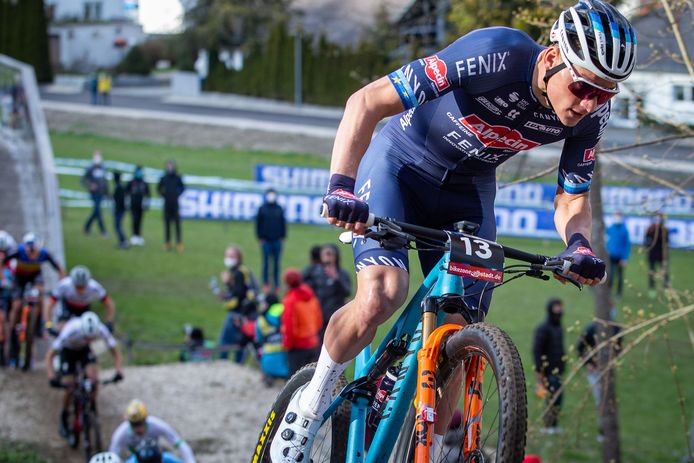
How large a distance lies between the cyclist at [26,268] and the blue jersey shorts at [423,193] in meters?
13.1

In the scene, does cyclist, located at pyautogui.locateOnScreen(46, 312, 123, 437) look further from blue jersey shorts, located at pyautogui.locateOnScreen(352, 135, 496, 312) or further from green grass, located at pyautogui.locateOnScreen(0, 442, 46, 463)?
blue jersey shorts, located at pyautogui.locateOnScreen(352, 135, 496, 312)

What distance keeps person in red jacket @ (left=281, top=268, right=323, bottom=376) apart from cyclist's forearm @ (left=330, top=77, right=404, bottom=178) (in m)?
9.50

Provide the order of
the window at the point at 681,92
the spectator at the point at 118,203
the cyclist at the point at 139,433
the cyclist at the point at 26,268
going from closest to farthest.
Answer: the window at the point at 681,92 < the cyclist at the point at 139,433 < the cyclist at the point at 26,268 < the spectator at the point at 118,203

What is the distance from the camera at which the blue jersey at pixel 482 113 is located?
4.44m

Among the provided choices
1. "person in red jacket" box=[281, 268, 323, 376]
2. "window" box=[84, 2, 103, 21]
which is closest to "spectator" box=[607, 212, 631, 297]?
"person in red jacket" box=[281, 268, 323, 376]

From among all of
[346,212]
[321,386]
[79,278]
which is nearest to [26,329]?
[79,278]

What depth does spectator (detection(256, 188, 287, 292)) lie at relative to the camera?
71.7 ft

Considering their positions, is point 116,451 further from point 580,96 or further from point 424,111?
point 580,96

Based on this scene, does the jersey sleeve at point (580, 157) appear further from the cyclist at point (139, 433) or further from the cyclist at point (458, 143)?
the cyclist at point (139, 433)

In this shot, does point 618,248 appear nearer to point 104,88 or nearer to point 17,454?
point 17,454

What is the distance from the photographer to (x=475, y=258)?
4.15m

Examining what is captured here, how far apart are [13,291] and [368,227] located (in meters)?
14.8

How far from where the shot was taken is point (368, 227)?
4160 millimetres

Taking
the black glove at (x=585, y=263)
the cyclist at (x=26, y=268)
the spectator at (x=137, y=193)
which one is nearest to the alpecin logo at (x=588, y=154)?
the black glove at (x=585, y=263)
